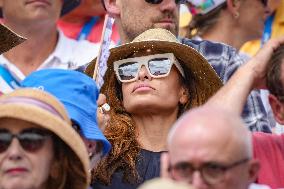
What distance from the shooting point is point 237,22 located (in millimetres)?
8047

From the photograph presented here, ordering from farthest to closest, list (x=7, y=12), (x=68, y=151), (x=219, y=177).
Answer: (x=7, y=12), (x=68, y=151), (x=219, y=177)

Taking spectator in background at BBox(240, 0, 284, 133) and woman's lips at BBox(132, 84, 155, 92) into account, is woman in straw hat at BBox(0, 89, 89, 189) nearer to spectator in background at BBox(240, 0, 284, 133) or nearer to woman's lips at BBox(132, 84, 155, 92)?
woman's lips at BBox(132, 84, 155, 92)

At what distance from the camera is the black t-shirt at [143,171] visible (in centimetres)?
583

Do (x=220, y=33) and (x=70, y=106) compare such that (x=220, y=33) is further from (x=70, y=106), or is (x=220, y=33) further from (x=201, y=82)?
(x=70, y=106)

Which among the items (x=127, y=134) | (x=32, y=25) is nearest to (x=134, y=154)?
(x=127, y=134)

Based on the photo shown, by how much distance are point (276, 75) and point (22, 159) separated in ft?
5.04

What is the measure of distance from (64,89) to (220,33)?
2.67 m

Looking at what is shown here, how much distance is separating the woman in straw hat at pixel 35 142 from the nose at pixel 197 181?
0.68 metres

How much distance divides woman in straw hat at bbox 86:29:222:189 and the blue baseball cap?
1.23 ft

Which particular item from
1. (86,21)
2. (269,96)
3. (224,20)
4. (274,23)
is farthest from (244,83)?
(86,21)

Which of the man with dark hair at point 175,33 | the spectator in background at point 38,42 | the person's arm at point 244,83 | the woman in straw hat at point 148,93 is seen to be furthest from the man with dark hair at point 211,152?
the spectator in background at point 38,42

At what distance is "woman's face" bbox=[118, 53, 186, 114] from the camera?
20.1ft

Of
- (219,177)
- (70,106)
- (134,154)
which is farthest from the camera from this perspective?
(134,154)

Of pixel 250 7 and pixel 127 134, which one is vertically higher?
pixel 250 7
